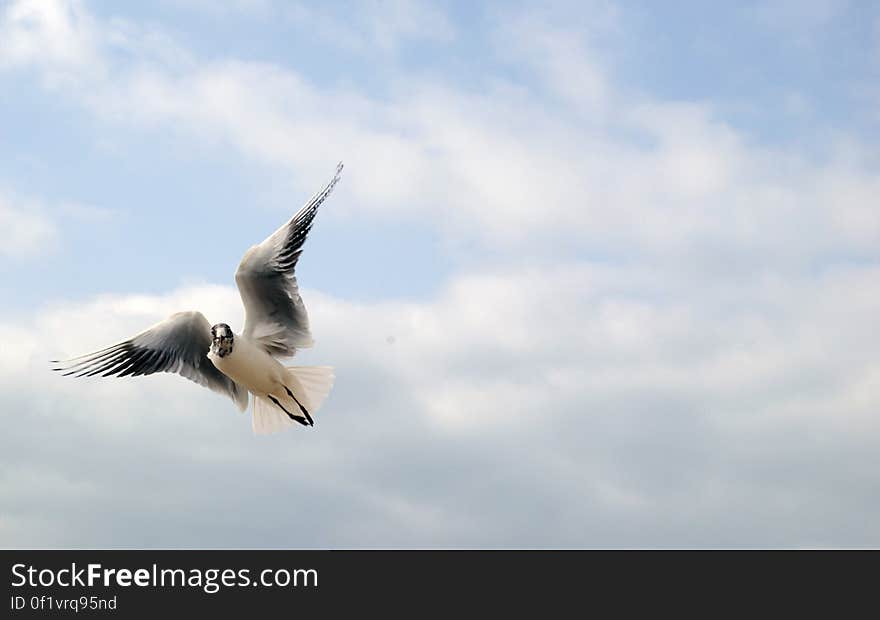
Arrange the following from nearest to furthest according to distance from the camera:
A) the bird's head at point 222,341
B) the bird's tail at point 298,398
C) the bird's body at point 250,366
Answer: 1. the bird's head at point 222,341
2. the bird's body at point 250,366
3. the bird's tail at point 298,398

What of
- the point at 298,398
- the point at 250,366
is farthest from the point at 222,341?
the point at 298,398

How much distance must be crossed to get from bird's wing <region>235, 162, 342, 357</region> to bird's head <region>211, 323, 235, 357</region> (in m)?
0.73

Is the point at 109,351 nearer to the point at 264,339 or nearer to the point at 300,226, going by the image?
the point at 264,339

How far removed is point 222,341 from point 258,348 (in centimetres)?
75

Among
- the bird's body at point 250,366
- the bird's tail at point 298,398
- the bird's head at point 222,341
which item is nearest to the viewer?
the bird's head at point 222,341

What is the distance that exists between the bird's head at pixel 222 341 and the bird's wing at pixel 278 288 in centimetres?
73

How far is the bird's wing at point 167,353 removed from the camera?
16703 mm

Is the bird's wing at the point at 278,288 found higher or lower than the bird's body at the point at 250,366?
higher

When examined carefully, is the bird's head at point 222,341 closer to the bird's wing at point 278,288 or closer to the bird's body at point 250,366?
the bird's body at point 250,366

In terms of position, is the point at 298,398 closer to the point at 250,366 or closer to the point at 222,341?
the point at 250,366

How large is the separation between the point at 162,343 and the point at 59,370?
1390 mm

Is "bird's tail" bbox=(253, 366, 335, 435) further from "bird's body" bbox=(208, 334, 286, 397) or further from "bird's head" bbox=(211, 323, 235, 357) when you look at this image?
"bird's head" bbox=(211, 323, 235, 357)

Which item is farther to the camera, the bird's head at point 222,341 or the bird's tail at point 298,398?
the bird's tail at point 298,398

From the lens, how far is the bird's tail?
1650cm
